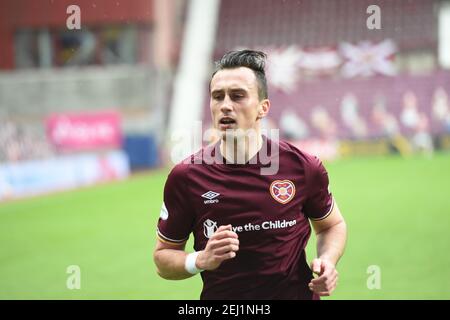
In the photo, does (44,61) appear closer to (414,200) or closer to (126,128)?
(126,128)

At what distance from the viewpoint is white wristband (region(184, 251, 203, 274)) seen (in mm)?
3680

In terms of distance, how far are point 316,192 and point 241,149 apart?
0.52 meters

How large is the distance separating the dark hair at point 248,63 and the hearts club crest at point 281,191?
0.50 m

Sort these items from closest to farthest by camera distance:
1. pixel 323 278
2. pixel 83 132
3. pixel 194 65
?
pixel 323 278, pixel 83 132, pixel 194 65

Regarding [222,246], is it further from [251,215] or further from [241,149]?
[241,149]

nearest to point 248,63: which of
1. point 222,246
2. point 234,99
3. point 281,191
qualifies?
point 234,99

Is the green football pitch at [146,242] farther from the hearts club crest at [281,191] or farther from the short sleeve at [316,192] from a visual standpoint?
the hearts club crest at [281,191]

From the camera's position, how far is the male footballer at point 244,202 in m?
3.77

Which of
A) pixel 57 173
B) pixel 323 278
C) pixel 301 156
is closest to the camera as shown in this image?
pixel 323 278

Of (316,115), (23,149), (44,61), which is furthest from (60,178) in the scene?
(316,115)

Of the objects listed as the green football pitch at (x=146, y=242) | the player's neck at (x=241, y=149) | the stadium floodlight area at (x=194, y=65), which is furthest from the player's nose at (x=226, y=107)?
the stadium floodlight area at (x=194, y=65)

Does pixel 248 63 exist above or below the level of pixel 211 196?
above

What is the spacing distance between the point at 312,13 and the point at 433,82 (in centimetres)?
973

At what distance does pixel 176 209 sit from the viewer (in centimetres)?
386
